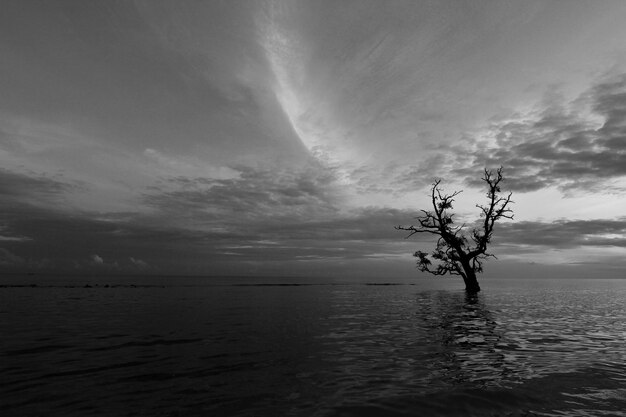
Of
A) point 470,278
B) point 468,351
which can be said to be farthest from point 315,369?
point 470,278

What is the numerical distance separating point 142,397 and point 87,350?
7.75 metres

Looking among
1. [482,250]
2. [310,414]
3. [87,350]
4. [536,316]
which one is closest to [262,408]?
[310,414]

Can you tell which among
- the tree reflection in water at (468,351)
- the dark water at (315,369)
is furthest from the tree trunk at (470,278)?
the dark water at (315,369)

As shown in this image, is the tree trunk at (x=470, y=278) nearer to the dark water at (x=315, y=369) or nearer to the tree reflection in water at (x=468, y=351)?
the tree reflection in water at (x=468, y=351)

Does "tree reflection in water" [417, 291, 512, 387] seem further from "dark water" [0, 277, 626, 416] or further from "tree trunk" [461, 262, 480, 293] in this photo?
"tree trunk" [461, 262, 480, 293]

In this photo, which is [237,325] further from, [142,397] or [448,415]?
[448,415]

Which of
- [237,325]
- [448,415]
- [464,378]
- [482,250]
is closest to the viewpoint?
[448,415]

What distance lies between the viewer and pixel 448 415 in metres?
7.46

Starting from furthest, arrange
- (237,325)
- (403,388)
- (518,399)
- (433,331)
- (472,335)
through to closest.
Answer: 1. (237,325)
2. (433,331)
3. (472,335)
4. (403,388)
5. (518,399)

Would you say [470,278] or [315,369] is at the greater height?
[470,278]

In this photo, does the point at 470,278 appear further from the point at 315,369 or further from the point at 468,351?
the point at 315,369

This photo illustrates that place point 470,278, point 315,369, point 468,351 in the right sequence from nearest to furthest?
1. point 315,369
2. point 468,351
3. point 470,278

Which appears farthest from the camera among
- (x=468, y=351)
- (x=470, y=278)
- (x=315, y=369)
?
(x=470, y=278)

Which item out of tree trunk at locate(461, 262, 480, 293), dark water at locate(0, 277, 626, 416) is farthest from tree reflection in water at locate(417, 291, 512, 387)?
tree trunk at locate(461, 262, 480, 293)
